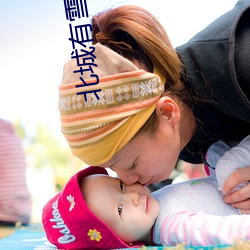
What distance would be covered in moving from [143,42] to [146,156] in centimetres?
24

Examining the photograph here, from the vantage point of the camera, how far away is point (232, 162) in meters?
1.12

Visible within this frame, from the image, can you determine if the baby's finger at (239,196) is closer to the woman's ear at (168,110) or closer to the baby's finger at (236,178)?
the baby's finger at (236,178)

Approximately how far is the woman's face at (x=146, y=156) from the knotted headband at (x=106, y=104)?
0.03m

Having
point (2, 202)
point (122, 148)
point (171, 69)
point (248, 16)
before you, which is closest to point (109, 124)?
point (122, 148)

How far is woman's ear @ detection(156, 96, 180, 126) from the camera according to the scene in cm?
103

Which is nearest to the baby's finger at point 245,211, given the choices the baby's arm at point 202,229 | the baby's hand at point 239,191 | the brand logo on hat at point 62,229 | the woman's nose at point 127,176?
the baby's hand at point 239,191

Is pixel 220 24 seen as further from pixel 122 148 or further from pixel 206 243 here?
pixel 206 243

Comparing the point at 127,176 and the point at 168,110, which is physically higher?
the point at 168,110

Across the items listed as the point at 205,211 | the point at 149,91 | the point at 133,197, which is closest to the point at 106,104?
the point at 149,91

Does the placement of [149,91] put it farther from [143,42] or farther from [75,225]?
[75,225]

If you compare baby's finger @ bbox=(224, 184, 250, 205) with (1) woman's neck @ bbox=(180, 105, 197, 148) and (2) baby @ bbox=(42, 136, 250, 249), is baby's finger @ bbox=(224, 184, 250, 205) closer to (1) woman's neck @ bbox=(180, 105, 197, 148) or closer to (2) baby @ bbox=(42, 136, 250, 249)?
(2) baby @ bbox=(42, 136, 250, 249)

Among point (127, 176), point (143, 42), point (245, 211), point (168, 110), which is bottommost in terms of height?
point (245, 211)

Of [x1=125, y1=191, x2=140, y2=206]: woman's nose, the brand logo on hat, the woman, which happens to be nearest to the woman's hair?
the woman

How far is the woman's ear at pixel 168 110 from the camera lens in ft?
3.36
